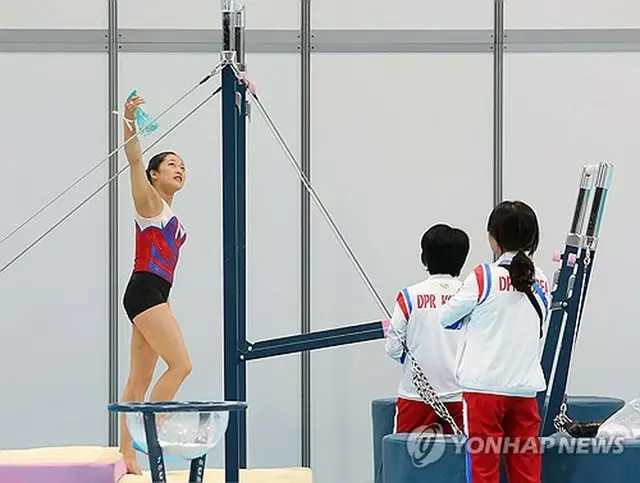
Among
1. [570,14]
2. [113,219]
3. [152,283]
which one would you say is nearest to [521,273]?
[152,283]

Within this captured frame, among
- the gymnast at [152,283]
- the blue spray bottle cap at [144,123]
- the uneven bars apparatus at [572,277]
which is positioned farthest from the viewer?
the gymnast at [152,283]

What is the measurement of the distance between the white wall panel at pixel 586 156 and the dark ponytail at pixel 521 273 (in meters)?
2.18

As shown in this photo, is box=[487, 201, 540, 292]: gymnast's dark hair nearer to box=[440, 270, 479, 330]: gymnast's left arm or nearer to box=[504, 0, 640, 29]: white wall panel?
box=[440, 270, 479, 330]: gymnast's left arm

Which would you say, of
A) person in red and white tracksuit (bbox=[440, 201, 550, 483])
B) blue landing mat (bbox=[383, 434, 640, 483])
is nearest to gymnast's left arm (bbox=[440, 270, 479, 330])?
person in red and white tracksuit (bbox=[440, 201, 550, 483])

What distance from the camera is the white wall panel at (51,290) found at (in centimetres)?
625

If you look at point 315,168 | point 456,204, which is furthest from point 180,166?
point 456,204

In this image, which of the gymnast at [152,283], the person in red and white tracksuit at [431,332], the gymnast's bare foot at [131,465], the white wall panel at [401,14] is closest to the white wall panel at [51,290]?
the white wall panel at [401,14]

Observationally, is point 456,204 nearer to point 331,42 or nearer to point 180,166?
point 331,42

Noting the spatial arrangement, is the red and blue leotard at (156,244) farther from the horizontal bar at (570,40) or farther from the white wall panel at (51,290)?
the horizontal bar at (570,40)

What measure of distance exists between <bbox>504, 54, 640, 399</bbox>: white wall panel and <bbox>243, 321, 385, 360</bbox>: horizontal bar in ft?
6.66

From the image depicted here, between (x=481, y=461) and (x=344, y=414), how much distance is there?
230cm

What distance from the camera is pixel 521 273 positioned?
4.09m

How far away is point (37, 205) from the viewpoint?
6.27m

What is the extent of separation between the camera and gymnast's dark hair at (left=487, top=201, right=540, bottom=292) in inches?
161
